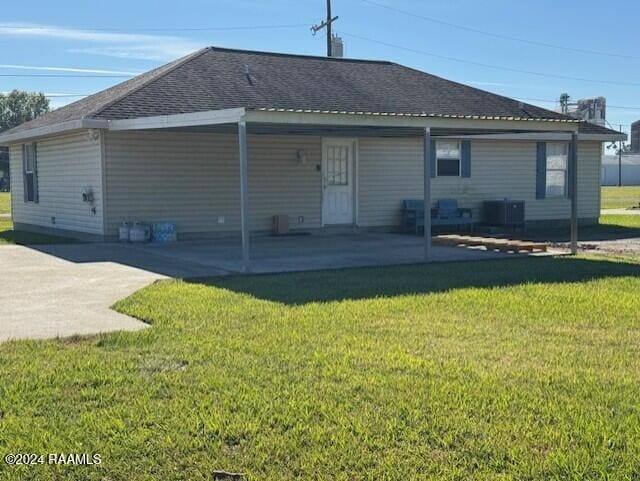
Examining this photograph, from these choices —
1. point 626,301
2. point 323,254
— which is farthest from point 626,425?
point 323,254

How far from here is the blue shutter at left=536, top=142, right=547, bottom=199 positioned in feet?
67.8

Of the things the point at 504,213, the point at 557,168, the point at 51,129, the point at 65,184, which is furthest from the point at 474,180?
the point at 51,129

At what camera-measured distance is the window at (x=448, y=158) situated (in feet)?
63.2

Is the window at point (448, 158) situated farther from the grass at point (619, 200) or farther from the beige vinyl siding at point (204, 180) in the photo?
the grass at point (619, 200)

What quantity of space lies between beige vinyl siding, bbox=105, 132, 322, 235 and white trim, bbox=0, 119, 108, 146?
0.71m

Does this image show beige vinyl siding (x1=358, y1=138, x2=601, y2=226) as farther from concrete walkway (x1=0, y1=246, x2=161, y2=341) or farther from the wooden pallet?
concrete walkway (x1=0, y1=246, x2=161, y2=341)

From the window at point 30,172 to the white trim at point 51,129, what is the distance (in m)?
0.34

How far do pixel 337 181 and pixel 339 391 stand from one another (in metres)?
13.6


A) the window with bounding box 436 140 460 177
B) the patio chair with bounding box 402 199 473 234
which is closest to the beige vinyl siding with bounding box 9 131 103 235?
the patio chair with bounding box 402 199 473 234

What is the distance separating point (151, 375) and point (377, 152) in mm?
13785

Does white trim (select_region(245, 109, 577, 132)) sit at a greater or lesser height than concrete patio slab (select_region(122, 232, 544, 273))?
greater

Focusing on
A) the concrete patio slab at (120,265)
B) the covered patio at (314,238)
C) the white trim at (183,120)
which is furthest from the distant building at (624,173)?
the white trim at (183,120)

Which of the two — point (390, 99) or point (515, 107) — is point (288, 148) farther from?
point (515, 107)

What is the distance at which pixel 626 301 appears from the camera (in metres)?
8.11
